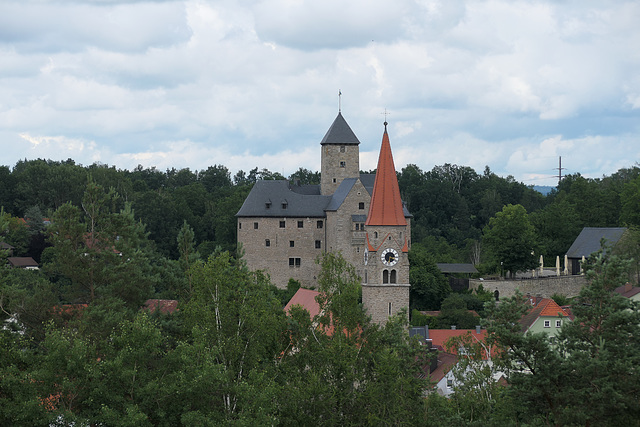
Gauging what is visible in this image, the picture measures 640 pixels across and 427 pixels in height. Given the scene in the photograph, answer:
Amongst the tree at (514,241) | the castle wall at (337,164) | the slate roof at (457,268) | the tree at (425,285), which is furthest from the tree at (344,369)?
the slate roof at (457,268)

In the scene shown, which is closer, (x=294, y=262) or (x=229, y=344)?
(x=229, y=344)

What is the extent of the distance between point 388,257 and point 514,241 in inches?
934

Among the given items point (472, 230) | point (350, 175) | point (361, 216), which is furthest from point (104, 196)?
point (472, 230)

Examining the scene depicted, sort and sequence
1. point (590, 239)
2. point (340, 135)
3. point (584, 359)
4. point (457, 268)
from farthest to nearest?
point (457, 268) < point (590, 239) < point (340, 135) < point (584, 359)

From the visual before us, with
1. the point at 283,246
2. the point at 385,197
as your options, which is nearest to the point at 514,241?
the point at 283,246

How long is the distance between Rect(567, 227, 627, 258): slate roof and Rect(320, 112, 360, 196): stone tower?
18.7 m

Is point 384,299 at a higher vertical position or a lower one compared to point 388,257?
lower

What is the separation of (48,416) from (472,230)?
8603 centimetres

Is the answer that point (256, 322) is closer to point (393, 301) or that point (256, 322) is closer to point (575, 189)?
point (393, 301)

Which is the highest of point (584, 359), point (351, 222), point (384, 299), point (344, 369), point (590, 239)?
point (351, 222)

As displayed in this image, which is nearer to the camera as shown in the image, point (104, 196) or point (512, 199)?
point (104, 196)

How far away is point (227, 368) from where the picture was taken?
946 inches

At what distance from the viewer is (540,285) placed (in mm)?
60750

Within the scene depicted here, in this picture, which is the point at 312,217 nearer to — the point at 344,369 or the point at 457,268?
the point at 457,268
